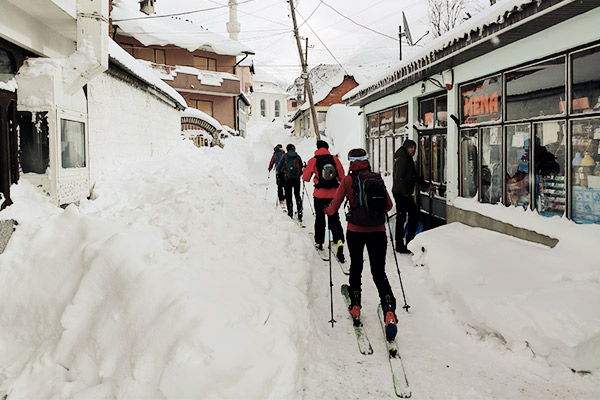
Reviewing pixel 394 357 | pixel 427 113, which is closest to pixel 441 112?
pixel 427 113

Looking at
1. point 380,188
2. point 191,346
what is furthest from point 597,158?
point 191,346

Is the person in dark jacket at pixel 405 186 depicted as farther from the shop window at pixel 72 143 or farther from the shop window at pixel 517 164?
the shop window at pixel 72 143

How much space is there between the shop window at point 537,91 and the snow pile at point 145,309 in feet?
13.1

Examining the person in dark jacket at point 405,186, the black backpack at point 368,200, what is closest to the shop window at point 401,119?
the person in dark jacket at point 405,186

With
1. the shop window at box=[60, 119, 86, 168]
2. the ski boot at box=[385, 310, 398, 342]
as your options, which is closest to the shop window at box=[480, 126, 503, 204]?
the ski boot at box=[385, 310, 398, 342]

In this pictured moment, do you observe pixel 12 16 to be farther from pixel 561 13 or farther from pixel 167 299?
pixel 561 13

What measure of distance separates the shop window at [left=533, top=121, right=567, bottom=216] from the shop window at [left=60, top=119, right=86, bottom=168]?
6886mm

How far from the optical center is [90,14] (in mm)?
6398

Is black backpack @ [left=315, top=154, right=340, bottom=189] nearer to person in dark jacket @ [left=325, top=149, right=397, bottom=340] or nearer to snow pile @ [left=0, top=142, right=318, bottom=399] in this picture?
snow pile @ [left=0, top=142, right=318, bottom=399]

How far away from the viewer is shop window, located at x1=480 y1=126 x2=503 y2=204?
6.95 meters

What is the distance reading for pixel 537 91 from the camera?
19.4 ft

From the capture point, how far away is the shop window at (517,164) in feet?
20.4

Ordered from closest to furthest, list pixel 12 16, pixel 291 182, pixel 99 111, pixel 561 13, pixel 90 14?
pixel 561 13 → pixel 12 16 → pixel 90 14 → pixel 99 111 → pixel 291 182

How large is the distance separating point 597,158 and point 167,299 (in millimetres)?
5164
